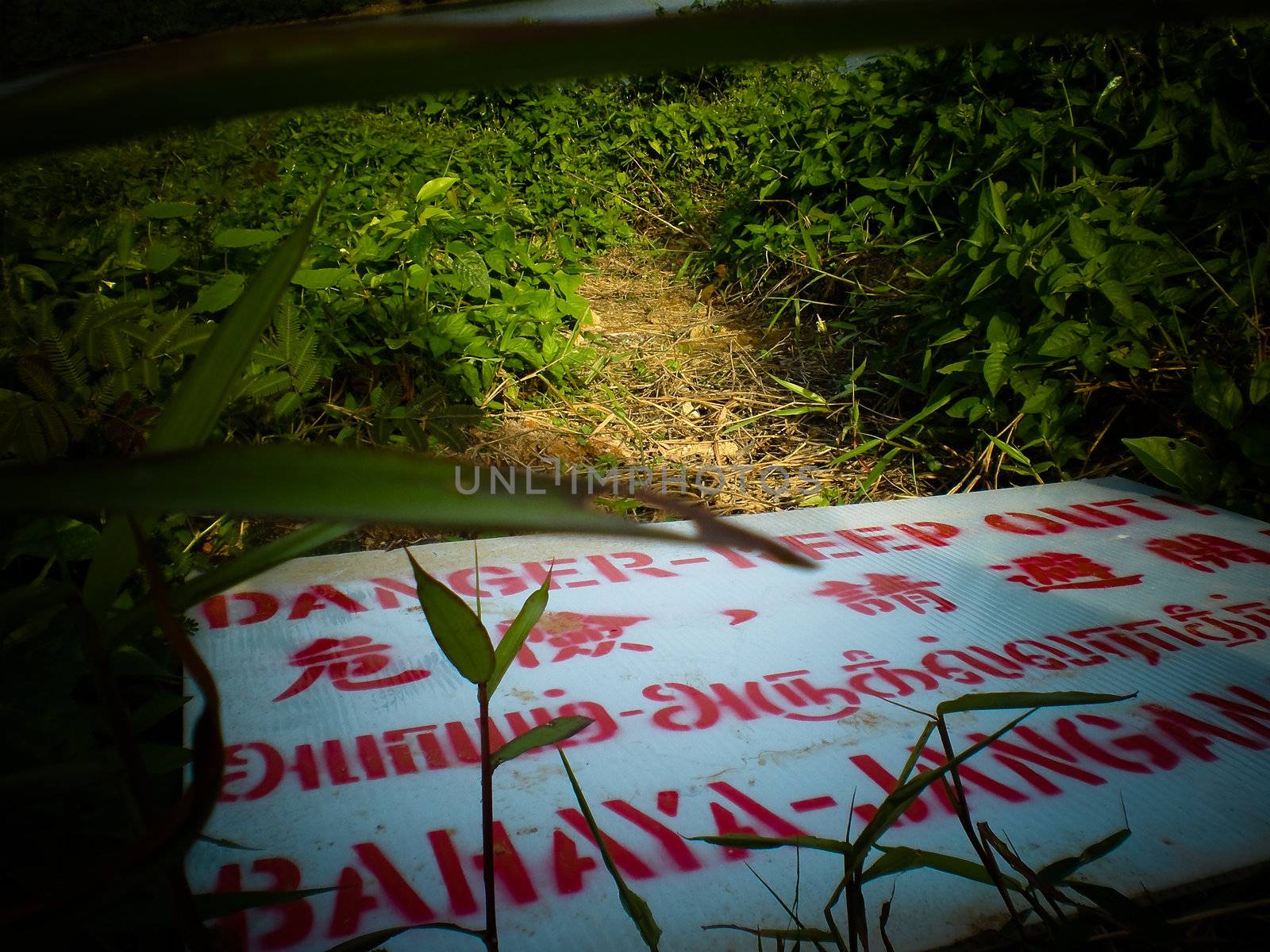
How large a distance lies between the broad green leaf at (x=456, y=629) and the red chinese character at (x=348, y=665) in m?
0.77

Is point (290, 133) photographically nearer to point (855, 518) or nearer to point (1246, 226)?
point (855, 518)

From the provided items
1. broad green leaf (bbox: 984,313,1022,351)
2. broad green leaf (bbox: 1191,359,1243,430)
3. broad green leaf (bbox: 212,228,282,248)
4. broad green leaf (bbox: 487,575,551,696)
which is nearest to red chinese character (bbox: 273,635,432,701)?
broad green leaf (bbox: 487,575,551,696)

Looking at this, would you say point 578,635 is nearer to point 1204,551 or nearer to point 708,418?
point 1204,551

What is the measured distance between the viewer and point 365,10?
5.66m

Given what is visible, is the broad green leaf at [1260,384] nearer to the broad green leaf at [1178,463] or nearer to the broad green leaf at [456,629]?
the broad green leaf at [1178,463]

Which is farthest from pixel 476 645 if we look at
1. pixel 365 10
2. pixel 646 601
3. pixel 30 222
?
pixel 365 10

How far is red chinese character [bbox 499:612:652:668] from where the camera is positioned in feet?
3.72

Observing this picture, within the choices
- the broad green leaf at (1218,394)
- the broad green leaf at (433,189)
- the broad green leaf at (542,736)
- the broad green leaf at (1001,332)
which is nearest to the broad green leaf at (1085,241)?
the broad green leaf at (1001,332)

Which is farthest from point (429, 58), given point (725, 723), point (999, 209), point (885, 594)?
point (999, 209)

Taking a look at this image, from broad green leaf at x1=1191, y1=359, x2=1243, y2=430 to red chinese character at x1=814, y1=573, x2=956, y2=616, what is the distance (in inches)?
28.9

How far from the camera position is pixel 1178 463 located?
65.8 inches

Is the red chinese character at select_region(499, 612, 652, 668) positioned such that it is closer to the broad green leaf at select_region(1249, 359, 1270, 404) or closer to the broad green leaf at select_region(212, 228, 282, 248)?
the broad green leaf at select_region(212, 228, 282, 248)

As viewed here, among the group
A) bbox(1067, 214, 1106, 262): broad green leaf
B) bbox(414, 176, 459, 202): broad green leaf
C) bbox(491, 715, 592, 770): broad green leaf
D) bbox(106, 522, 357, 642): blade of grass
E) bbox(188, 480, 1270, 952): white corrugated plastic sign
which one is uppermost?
bbox(414, 176, 459, 202): broad green leaf

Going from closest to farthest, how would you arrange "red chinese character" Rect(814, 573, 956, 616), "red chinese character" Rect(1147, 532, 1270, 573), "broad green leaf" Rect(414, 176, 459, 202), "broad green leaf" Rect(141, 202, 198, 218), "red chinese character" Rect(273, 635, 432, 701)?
1. "red chinese character" Rect(273, 635, 432, 701)
2. "red chinese character" Rect(814, 573, 956, 616)
3. "red chinese character" Rect(1147, 532, 1270, 573)
4. "broad green leaf" Rect(141, 202, 198, 218)
5. "broad green leaf" Rect(414, 176, 459, 202)
